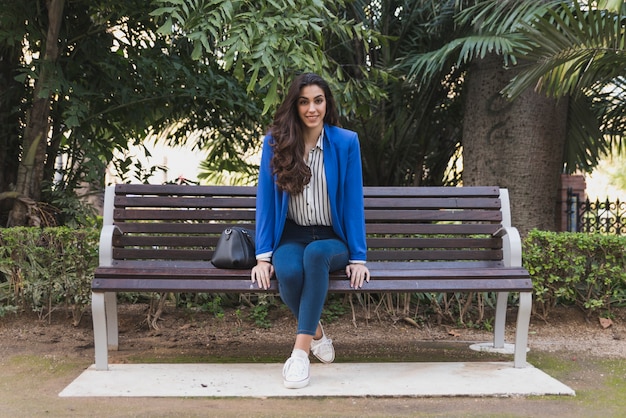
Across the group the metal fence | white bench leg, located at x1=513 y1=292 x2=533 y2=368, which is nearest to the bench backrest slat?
white bench leg, located at x1=513 y1=292 x2=533 y2=368

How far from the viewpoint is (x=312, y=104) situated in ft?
12.0

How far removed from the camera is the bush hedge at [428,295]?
4.70 m

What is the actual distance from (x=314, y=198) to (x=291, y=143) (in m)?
0.33

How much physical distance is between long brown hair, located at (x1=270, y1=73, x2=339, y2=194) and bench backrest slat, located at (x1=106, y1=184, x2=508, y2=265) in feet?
2.42

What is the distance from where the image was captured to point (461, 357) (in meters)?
4.23

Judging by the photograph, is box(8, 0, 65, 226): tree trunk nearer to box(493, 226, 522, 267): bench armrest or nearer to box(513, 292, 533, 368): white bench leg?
box(493, 226, 522, 267): bench armrest

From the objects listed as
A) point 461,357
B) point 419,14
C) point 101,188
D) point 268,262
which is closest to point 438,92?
point 419,14

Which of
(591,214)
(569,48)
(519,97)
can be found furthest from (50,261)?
(591,214)

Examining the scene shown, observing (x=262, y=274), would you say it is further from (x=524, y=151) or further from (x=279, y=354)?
(x=524, y=151)

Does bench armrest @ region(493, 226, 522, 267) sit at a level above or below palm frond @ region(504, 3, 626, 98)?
below

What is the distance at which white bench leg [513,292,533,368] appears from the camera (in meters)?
3.82

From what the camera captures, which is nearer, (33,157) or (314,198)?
(314,198)

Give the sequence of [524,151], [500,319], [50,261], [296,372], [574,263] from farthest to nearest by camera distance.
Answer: [524,151] < [574,263] < [50,261] < [500,319] < [296,372]

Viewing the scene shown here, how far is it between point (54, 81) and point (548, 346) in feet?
13.2
